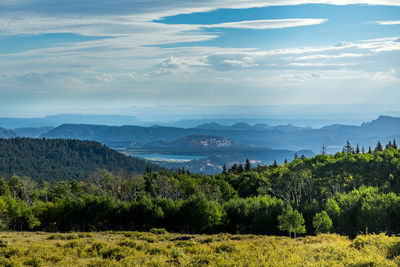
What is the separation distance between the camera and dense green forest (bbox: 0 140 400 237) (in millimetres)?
50500

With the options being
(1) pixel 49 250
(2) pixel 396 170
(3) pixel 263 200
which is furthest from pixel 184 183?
(1) pixel 49 250

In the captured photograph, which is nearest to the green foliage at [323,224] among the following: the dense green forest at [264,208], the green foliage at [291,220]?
the dense green forest at [264,208]

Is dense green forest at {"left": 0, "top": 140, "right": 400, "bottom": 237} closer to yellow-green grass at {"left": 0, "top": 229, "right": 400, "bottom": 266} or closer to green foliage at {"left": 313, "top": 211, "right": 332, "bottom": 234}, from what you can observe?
green foliage at {"left": 313, "top": 211, "right": 332, "bottom": 234}

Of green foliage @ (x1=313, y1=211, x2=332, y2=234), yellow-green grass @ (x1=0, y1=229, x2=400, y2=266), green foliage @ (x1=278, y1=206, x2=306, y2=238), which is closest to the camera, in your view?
yellow-green grass @ (x1=0, y1=229, x2=400, y2=266)

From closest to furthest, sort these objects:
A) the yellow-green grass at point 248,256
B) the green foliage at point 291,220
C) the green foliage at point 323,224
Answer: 1. the yellow-green grass at point 248,256
2. the green foliage at point 323,224
3. the green foliage at point 291,220

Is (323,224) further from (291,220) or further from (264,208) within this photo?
(264,208)

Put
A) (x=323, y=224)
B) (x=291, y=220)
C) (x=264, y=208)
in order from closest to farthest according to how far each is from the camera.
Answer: (x=323, y=224) < (x=291, y=220) < (x=264, y=208)

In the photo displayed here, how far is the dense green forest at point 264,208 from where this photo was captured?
5050 cm

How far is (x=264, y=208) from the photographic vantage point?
60.3 m

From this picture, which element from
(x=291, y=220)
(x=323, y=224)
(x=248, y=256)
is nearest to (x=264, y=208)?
(x=291, y=220)

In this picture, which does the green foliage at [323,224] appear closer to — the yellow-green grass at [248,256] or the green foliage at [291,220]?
the green foliage at [291,220]

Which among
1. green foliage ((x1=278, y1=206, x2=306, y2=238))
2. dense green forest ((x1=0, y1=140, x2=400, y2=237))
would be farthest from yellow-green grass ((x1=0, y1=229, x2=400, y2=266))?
dense green forest ((x1=0, y1=140, x2=400, y2=237))

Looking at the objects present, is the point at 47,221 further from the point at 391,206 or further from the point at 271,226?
the point at 391,206

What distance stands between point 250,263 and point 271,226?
138 feet
